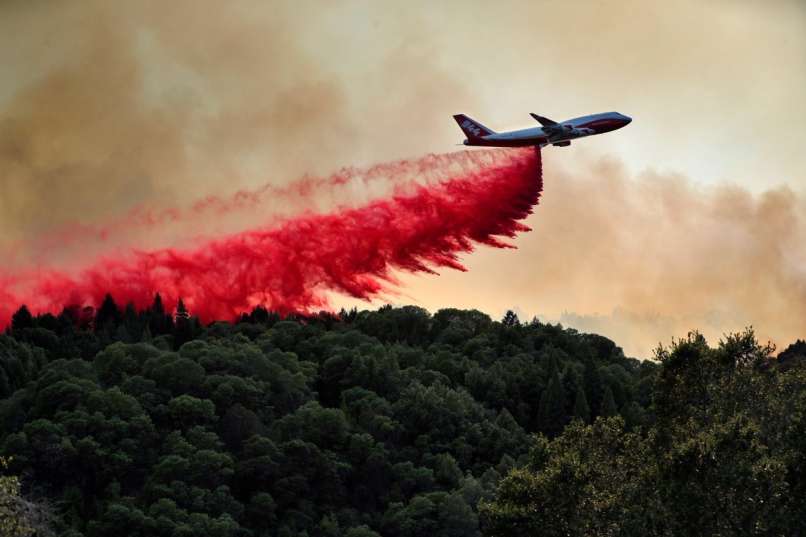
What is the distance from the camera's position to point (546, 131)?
163750mm

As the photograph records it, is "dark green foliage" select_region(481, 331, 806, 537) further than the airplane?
No

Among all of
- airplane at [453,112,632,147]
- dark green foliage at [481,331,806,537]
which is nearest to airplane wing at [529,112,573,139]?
airplane at [453,112,632,147]

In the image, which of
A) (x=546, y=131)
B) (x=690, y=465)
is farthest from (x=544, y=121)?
(x=690, y=465)

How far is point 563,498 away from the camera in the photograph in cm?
9975

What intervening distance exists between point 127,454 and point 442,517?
114ft

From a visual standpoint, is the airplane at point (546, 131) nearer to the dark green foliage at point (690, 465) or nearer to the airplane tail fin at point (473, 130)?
the airplane tail fin at point (473, 130)

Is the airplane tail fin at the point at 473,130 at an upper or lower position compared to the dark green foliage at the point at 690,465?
upper

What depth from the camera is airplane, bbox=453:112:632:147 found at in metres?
164

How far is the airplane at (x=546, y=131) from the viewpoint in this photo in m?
164

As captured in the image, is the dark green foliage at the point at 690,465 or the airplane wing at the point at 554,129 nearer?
the dark green foliage at the point at 690,465

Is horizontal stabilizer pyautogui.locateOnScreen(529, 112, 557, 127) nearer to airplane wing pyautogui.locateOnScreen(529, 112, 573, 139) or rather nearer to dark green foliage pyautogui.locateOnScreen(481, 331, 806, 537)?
airplane wing pyautogui.locateOnScreen(529, 112, 573, 139)

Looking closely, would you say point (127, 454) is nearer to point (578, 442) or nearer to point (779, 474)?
point (578, 442)

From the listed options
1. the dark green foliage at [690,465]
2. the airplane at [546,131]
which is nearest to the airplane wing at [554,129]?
the airplane at [546,131]

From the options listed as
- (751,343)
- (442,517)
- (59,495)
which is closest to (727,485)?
(751,343)
